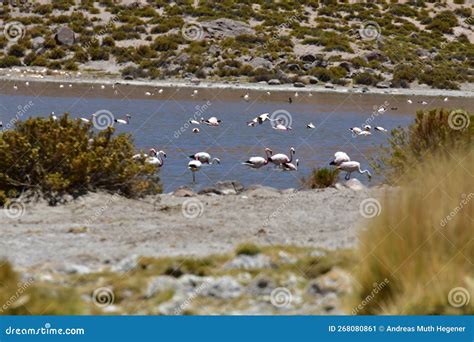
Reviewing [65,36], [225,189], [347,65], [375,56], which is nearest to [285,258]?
[225,189]

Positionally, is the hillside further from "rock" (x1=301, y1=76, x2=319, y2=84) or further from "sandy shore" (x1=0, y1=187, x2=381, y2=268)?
"sandy shore" (x1=0, y1=187, x2=381, y2=268)

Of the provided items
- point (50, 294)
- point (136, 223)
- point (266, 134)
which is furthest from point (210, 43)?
point (50, 294)

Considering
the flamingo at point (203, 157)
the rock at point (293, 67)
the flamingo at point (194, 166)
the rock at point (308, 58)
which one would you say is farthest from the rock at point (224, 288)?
the rock at point (308, 58)

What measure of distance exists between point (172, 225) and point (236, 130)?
1234 cm

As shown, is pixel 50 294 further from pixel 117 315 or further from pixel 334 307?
pixel 334 307

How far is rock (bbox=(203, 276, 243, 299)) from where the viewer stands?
651cm

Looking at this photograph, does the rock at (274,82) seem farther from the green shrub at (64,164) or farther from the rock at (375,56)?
the green shrub at (64,164)

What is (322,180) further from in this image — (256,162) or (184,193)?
(256,162)

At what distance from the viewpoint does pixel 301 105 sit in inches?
1121

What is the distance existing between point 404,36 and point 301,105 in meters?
20.9

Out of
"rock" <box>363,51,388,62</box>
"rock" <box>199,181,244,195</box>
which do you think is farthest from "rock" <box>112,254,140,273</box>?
"rock" <box>363,51,388,62</box>

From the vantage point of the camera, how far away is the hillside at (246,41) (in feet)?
121

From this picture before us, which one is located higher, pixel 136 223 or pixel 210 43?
pixel 136 223

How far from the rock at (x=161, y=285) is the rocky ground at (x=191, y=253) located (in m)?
0.01
